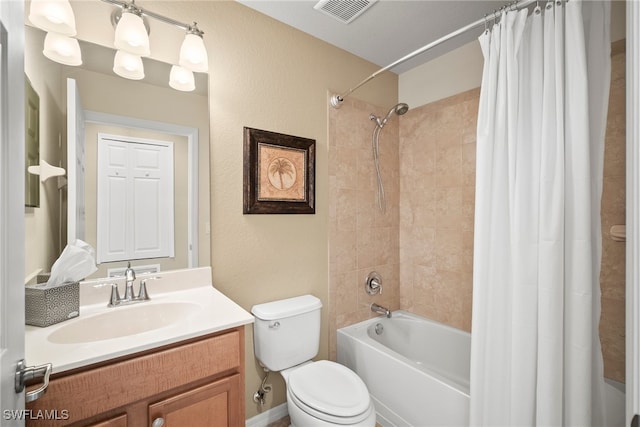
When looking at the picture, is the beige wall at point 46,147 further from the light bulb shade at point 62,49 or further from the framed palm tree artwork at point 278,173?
the framed palm tree artwork at point 278,173

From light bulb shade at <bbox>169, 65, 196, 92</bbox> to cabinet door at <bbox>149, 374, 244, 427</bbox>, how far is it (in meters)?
1.40

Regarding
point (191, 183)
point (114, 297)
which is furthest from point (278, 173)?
point (114, 297)

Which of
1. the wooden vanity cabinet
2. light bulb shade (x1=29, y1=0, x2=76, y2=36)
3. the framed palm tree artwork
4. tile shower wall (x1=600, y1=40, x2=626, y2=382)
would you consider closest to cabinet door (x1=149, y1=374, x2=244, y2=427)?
the wooden vanity cabinet

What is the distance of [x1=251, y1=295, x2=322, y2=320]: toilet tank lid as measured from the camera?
1.61 meters

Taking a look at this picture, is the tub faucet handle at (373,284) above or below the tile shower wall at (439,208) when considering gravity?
below

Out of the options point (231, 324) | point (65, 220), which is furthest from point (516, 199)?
point (65, 220)

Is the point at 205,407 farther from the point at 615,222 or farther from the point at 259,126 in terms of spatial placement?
the point at 615,222

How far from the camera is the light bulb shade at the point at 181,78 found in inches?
57.7

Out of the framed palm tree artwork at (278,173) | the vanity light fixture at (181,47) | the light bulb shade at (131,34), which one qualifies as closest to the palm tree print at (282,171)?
the framed palm tree artwork at (278,173)

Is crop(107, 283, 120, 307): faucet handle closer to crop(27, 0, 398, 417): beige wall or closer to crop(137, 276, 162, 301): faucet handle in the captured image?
crop(137, 276, 162, 301): faucet handle

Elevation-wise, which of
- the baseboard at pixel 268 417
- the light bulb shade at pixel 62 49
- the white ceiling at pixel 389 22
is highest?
the white ceiling at pixel 389 22

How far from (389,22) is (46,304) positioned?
7.37 feet

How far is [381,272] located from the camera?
7.71 feet

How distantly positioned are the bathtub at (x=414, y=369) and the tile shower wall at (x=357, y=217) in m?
0.15
